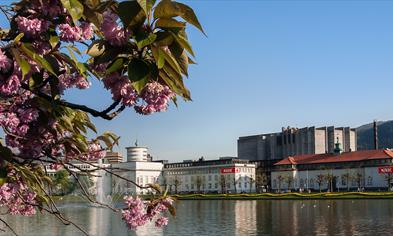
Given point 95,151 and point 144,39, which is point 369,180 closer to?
point 95,151

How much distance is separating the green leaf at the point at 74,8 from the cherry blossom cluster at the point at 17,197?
1216mm

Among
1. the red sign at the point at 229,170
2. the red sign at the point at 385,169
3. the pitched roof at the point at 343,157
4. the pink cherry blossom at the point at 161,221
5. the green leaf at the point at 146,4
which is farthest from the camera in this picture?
the red sign at the point at 229,170

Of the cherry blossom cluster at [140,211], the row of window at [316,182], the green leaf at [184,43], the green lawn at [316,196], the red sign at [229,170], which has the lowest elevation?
the green lawn at [316,196]

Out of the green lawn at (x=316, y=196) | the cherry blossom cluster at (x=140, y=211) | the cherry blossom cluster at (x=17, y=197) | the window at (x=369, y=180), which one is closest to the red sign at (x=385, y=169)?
the window at (x=369, y=180)

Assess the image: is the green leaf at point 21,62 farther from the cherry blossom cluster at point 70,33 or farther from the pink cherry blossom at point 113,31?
the pink cherry blossom at point 113,31

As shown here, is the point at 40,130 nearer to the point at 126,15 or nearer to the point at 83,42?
the point at 83,42

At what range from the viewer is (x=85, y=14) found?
2.89m

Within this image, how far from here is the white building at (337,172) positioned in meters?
117

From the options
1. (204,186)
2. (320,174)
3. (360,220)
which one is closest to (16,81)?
(360,220)

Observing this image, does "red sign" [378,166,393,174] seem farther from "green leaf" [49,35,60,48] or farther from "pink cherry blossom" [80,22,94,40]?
"green leaf" [49,35,60,48]

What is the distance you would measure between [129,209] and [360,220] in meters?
43.5

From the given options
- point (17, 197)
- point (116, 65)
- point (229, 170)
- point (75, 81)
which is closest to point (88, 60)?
point (75, 81)

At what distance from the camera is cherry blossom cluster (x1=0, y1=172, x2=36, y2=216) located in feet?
13.2

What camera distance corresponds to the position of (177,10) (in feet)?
8.62
